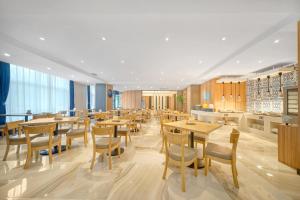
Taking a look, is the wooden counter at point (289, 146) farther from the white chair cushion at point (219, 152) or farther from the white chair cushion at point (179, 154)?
the white chair cushion at point (179, 154)

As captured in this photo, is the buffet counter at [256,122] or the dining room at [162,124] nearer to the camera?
the dining room at [162,124]

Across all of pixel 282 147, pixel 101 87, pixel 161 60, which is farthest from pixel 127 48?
pixel 101 87

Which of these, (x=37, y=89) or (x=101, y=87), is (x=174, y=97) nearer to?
(x=101, y=87)

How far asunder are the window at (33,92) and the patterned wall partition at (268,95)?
1199 centimetres

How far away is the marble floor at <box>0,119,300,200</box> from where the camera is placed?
6.68ft

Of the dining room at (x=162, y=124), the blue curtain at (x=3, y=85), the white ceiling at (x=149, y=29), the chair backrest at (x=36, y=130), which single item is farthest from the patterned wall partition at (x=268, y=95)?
the blue curtain at (x=3, y=85)

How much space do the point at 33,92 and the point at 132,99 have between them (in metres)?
12.2

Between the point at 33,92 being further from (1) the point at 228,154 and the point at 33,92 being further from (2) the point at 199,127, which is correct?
(1) the point at 228,154

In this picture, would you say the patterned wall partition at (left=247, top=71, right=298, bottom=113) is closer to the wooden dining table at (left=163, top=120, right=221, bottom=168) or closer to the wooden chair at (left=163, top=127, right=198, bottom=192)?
the wooden dining table at (left=163, top=120, right=221, bottom=168)

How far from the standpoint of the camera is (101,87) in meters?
11.9

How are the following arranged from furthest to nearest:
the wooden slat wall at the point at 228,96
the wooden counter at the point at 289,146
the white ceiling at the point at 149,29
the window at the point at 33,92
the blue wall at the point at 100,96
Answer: the blue wall at the point at 100,96 → the wooden slat wall at the point at 228,96 → the window at the point at 33,92 → the wooden counter at the point at 289,146 → the white ceiling at the point at 149,29

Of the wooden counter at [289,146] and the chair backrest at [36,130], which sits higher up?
the chair backrest at [36,130]

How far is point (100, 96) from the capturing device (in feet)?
39.0

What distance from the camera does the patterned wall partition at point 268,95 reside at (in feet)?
18.8
